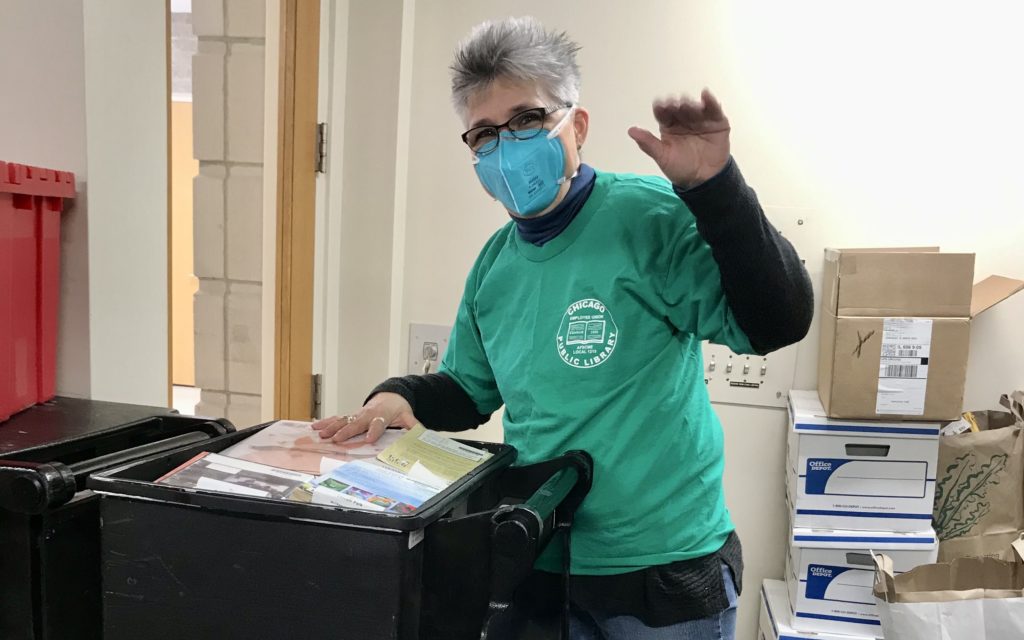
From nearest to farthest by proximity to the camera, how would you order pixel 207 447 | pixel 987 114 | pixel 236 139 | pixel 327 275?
1. pixel 207 447
2. pixel 236 139
3. pixel 987 114
4. pixel 327 275

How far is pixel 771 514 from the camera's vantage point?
2400 mm

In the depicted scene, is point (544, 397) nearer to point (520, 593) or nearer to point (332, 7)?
point (520, 593)

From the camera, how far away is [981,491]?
2.04 metres

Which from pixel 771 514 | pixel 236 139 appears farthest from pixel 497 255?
pixel 771 514

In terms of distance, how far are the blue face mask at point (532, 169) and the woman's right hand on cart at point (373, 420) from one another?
0.33m

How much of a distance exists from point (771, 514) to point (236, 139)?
1.91 metres

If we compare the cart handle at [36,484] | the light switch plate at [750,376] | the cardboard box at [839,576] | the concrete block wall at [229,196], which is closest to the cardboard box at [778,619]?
the cardboard box at [839,576]

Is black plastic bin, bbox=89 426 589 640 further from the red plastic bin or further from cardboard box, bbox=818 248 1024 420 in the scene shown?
cardboard box, bbox=818 248 1024 420

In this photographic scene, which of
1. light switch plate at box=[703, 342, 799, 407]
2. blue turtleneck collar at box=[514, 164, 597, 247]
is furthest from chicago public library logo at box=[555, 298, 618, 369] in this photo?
light switch plate at box=[703, 342, 799, 407]

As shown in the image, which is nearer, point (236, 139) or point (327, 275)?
point (236, 139)

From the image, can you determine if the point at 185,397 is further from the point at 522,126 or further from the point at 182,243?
the point at 522,126

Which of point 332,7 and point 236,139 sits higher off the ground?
point 332,7

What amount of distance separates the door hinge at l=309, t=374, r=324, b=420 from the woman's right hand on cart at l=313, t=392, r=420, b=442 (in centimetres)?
128

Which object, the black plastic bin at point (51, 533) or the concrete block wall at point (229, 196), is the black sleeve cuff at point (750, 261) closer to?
the black plastic bin at point (51, 533)
